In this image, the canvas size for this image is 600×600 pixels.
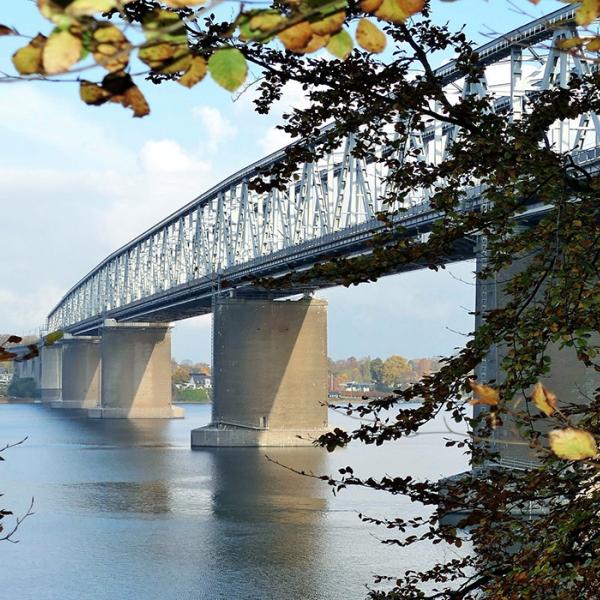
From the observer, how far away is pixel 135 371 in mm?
133750

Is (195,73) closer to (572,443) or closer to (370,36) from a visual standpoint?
(370,36)

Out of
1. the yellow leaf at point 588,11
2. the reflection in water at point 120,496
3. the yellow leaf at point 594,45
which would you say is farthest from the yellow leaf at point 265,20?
the reflection in water at point 120,496

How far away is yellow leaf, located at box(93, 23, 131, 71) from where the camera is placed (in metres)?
2.69

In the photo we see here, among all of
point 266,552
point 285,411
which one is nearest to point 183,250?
point 285,411

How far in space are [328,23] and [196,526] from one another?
45.3m

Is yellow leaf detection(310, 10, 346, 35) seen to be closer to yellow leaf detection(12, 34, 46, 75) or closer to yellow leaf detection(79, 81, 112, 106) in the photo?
yellow leaf detection(79, 81, 112, 106)

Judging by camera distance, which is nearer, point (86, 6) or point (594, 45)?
point (86, 6)

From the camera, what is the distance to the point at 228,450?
83.2 m

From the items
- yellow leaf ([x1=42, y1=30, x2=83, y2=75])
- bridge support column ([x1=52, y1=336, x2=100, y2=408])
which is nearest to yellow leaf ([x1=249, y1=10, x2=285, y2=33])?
yellow leaf ([x1=42, y1=30, x2=83, y2=75])

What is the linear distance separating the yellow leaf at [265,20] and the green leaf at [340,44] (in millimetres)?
193

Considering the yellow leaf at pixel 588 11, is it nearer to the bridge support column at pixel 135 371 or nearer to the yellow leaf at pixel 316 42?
the yellow leaf at pixel 316 42

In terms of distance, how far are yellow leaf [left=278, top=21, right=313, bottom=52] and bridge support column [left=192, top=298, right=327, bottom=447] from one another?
269 ft

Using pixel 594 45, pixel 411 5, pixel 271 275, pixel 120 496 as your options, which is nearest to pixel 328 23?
pixel 411 5

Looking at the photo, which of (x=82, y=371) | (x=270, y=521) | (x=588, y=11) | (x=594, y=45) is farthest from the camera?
(x=82, y=371)
